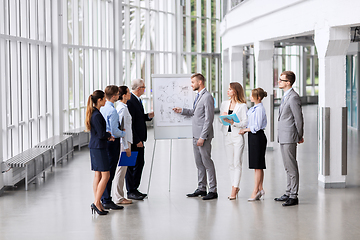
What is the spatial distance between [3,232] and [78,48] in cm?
987

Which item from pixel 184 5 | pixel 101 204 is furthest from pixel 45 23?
pixel 184 5

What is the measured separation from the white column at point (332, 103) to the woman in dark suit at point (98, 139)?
3.85m

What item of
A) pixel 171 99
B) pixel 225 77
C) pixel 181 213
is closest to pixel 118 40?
pixel 225 77

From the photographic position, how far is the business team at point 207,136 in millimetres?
6766

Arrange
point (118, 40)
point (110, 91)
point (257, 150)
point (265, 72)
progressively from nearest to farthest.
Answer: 1. point (110, 91)
2. point (257, 150)
3. point (265, 72)
4. point (118, 40)

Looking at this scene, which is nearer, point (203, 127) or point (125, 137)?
point (125, 137)

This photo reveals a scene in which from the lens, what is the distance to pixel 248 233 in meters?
5.82

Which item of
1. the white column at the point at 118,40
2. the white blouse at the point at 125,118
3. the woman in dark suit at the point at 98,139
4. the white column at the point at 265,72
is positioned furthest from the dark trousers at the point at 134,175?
the white column at the point at 118,40

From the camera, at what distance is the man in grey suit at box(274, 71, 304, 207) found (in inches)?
274

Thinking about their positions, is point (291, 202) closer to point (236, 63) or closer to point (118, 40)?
point (236, 63)

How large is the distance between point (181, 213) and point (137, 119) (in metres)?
1.67

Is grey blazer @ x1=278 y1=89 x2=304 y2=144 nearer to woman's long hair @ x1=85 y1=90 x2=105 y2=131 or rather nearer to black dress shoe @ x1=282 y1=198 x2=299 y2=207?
black dress shoe @ x1=282 y1=198 x2=299 y2=207

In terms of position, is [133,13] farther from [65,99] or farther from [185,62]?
[65,99]

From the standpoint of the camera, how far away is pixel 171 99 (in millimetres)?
8109
